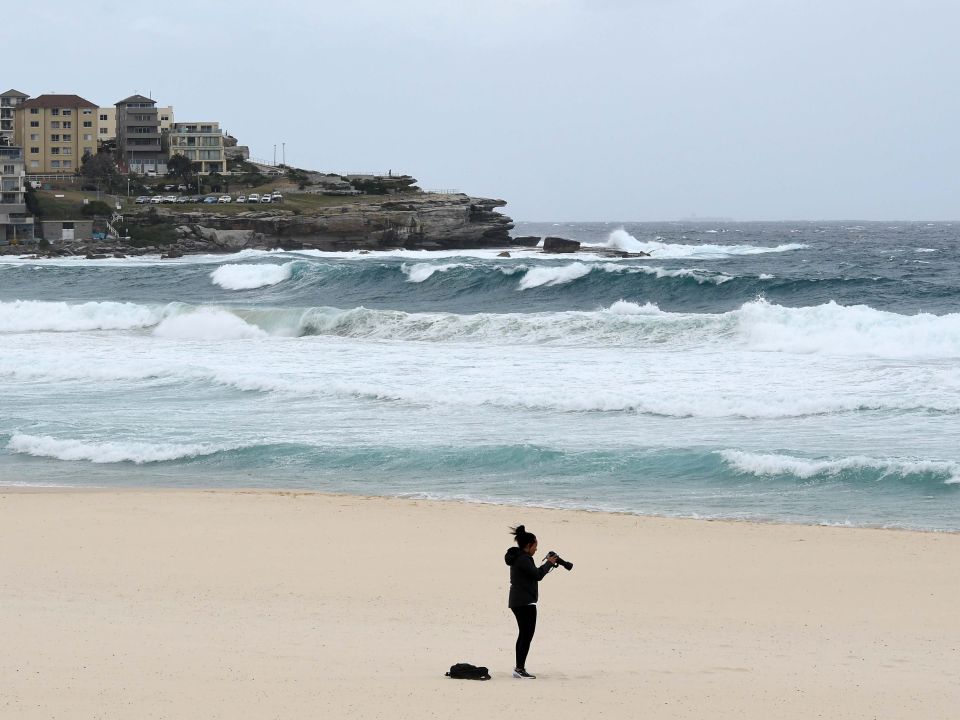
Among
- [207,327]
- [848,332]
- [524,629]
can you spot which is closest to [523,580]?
[524,629]

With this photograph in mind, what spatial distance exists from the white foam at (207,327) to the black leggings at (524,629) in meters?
25.2

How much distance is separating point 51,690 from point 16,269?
171 ft

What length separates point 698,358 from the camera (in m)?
23.2

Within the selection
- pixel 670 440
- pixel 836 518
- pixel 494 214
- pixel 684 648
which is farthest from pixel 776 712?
pixel 494 214

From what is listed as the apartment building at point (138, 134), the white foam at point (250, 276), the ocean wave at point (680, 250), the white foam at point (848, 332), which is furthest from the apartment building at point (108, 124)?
the white foam at point (848, 332)

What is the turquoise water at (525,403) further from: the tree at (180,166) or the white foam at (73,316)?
the tree at (180,166)

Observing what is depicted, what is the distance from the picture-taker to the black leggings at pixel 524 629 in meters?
6.71

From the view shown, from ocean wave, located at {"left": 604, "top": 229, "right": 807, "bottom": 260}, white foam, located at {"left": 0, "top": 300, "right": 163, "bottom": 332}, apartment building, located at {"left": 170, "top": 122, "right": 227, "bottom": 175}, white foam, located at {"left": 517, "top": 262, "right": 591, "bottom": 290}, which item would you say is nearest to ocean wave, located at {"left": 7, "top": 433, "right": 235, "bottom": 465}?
white foam, located at {"left": 0, "top": 300, "right": 163, "bottom": 332}

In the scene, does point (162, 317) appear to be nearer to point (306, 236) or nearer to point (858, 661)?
point (858, 661)

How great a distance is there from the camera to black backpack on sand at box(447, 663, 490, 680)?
257 inches

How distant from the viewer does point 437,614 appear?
824 centimetres

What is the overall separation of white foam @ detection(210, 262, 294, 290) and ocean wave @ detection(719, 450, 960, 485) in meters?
36.0

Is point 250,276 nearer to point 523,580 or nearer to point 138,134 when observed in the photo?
point 523,580

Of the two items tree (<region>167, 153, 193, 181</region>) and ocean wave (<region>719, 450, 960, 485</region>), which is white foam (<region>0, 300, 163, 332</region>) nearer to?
ocean wave (<region>719, 450, 960, 485</region>)
